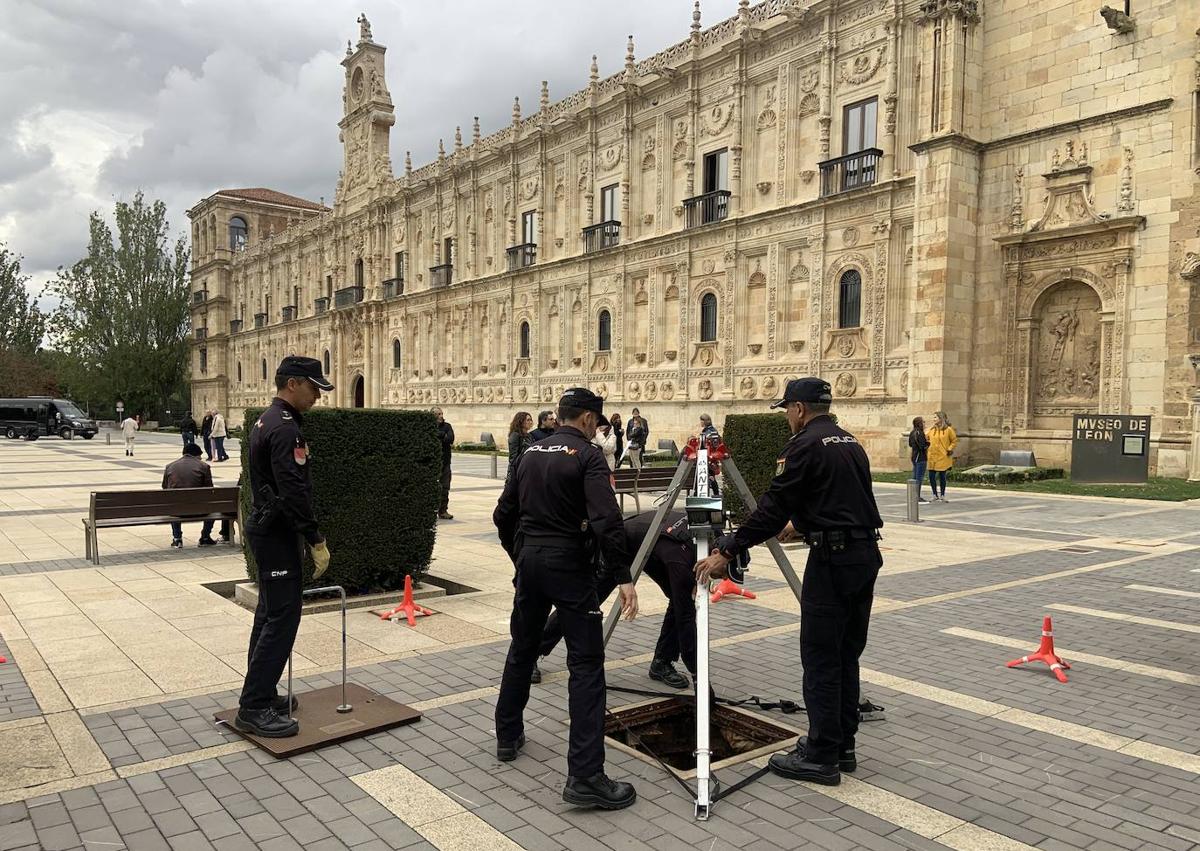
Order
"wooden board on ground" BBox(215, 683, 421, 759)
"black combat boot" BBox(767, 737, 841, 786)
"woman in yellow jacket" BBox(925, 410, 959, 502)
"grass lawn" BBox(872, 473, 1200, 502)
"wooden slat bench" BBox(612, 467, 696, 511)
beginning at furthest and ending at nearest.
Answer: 1. "grass lawn" BBox(872, 473, 1200, 502)
2. "woman in yellow jacket" BBox(925, 410, 959, 502)
3. "wooden slat bench" BBox(612, 467, 696, 511)
4. "wooden board on ground" BBox(215, 683, 421, 759)
5. "black combat boot" BBox(767, 737, 841, 786)

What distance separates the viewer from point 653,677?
238 inches

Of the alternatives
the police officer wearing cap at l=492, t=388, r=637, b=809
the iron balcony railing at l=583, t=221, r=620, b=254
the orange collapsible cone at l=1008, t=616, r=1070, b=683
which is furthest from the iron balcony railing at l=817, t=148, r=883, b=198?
the police officer wearing cap at l=492, t=388, r=637, b=809

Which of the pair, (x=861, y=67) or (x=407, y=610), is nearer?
(x=407, y=610)

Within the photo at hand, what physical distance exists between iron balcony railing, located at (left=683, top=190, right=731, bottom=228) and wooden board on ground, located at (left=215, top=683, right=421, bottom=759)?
26286mm

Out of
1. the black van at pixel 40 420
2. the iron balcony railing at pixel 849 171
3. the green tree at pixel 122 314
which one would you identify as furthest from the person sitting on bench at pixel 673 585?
the green tree at pixel 122 314

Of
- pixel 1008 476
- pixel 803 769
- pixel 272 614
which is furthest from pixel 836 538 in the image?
pixel 1008 476

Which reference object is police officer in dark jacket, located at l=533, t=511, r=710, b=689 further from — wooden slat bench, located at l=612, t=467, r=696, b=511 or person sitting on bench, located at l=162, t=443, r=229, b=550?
person sitting on bench, located at l=162, t=443, r=229, b=550

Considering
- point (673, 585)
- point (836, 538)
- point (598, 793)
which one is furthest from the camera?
point (673, 585)

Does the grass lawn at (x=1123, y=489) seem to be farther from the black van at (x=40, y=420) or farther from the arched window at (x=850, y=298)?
the black van at (x=40, y=420)

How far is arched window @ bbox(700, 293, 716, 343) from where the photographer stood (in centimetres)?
3022

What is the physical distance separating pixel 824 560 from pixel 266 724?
324cm

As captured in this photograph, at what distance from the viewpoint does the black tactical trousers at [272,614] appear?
16.0 feet

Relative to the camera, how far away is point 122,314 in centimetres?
6500

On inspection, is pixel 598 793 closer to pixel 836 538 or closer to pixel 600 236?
pixel 836 538
